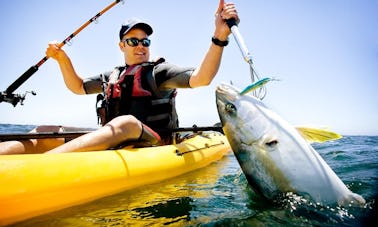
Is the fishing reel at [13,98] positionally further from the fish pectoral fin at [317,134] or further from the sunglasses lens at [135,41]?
the fish pectoral fin at [317,134]

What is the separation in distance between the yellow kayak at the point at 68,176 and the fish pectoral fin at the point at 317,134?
1.78 metres

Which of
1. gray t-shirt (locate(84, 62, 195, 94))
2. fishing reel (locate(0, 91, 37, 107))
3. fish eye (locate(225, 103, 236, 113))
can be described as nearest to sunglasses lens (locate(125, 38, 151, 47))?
gray t-shirt (locate(84, 62, 195, 94))

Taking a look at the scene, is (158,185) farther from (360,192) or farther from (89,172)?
(360,192)

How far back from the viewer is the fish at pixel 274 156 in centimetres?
227

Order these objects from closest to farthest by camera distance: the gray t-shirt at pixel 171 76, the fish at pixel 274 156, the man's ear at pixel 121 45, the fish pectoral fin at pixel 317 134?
the fish at pixel 274 156 → the fish pectoral fin at pixel 317 134 → the gray t-shirt at pixel 171 76 → the man's ear at pixel 121 45

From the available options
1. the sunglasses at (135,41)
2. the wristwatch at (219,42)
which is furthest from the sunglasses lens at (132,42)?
the wristwatch at (219,42)

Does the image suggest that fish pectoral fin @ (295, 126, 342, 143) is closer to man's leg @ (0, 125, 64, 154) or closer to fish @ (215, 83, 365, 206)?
fish @ (215, 83, 365, 206)

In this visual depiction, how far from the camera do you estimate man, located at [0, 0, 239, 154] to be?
3198mm

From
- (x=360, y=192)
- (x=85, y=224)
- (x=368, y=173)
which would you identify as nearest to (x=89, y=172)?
(x=85, y=224)

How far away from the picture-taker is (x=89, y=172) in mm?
2736

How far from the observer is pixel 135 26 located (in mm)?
4422

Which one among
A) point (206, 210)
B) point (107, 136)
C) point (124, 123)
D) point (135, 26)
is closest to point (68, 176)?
point (107, 136)

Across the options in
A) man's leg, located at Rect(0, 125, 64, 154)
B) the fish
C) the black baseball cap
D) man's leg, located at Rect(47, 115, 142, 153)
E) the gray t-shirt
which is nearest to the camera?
the fish

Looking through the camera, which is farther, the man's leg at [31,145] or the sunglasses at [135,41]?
the sunglasses at [135,41]
